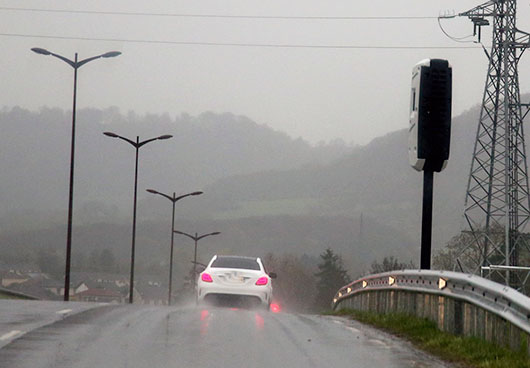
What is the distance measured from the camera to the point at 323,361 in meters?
11.3

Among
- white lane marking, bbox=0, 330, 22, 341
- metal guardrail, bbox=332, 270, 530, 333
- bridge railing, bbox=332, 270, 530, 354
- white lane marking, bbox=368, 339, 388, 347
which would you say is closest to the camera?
metal guardrail, bbox=332, 270, 530, 333

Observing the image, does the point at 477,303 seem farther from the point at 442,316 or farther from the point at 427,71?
the point at 427,71

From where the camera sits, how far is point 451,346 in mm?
12984

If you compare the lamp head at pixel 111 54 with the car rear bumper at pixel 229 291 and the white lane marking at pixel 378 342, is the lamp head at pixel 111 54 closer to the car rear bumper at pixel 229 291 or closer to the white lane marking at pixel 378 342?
the car rear bumper at pixel 229 291

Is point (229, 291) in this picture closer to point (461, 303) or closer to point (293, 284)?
point (461, 303)

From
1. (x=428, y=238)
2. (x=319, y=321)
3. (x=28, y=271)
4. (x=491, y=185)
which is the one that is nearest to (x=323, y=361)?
(x=319, y=321)

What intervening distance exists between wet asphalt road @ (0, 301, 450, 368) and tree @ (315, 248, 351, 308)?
13480cm

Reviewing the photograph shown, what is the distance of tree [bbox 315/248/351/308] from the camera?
152 metres

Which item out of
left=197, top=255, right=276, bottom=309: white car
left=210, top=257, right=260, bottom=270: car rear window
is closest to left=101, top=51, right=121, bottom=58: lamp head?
left=210, top=257, right=260, bottom=270: car rear window

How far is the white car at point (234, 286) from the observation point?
24.9m

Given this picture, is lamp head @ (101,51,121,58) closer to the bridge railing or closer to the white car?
the white car

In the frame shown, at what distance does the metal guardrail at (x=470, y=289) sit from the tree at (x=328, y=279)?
131874mm

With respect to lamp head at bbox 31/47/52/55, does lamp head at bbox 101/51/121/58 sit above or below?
above

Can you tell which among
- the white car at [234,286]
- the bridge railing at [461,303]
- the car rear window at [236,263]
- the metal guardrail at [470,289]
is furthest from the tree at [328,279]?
the metal guardrail at [470,289]
